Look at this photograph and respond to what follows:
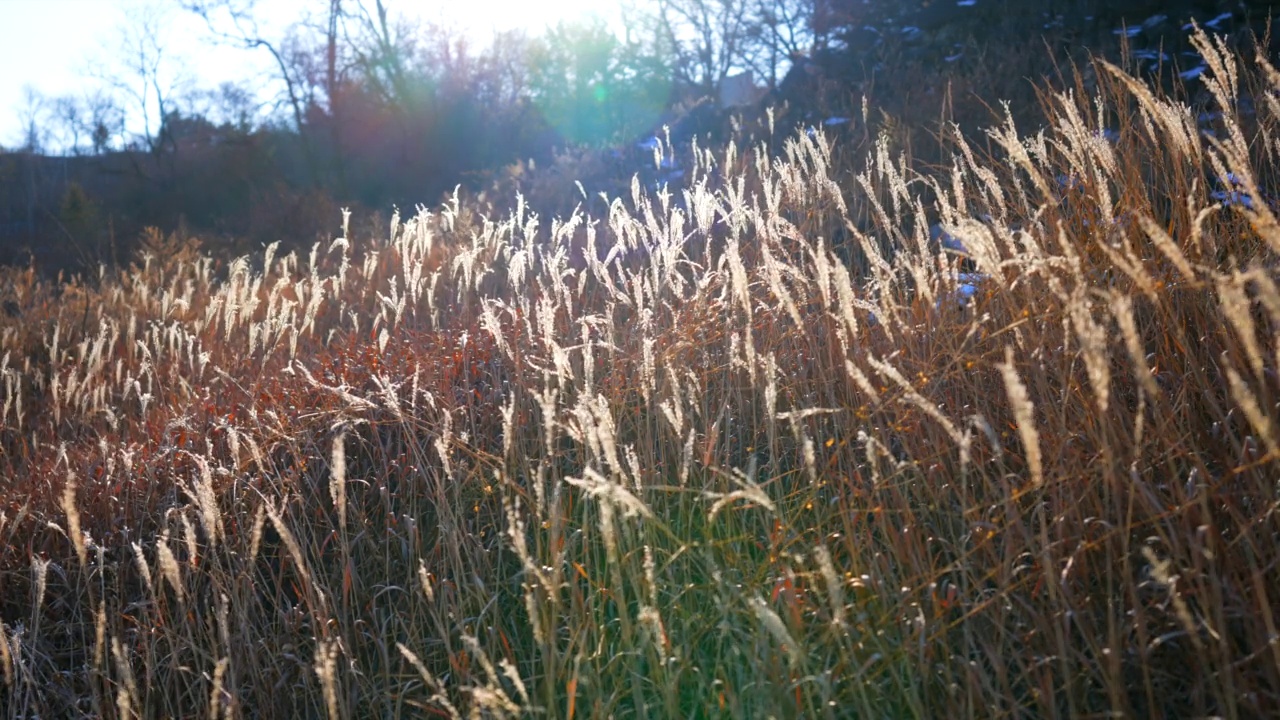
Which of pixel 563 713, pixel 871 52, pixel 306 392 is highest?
pixel 871 52

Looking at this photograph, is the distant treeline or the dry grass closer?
the dry grass

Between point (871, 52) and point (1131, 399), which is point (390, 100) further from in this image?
point (1131, 399)

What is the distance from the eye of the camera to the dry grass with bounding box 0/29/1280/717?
1.63 metres

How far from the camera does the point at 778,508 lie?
2424mm

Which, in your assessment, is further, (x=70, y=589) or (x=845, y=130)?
(x=845, y=130)

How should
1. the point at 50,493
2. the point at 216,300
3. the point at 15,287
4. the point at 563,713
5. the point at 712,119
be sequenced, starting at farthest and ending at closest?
the point at 712,119, the point at 15,287, the point at 216,300, the point at 50,493, the point at 563,713

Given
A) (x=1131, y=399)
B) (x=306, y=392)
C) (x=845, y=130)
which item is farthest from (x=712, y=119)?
(x=1131, y=399)

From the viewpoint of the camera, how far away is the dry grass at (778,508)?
5.35ft

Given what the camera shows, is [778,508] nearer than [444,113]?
Yes

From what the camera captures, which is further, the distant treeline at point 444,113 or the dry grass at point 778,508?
the distant treeline at point 444,113

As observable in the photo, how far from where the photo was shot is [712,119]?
1206cm

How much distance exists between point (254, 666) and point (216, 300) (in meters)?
2.61

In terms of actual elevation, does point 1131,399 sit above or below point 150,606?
above

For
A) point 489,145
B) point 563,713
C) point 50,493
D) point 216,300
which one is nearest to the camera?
point 563,713
